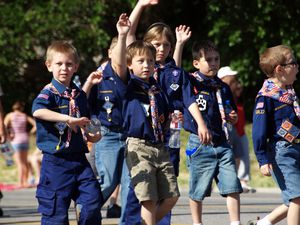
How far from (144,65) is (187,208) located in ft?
16.0

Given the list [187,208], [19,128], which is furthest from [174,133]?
[19,128]

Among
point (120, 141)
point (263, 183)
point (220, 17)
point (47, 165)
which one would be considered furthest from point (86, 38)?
point (47, 165)

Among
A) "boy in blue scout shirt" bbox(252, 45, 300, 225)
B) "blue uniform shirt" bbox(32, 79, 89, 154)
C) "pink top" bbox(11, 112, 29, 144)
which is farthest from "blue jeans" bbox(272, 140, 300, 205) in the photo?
"pink top" bbox(11, 112, 29, 144)

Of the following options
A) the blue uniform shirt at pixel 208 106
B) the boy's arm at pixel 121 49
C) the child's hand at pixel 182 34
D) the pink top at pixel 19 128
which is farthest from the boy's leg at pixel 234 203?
the pink top at pixel 19 128

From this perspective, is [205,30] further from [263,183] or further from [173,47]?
[173,47]

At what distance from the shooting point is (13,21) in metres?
25.0

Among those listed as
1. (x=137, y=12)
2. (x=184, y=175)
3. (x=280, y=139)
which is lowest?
(x=184, y=175)

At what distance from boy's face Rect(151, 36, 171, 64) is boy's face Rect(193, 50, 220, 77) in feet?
1.54

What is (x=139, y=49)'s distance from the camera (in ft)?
27.6

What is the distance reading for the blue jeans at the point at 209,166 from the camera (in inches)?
369

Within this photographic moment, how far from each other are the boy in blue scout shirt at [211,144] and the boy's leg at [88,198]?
168cm

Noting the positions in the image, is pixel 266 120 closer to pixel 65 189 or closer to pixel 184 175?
pixel 65 189

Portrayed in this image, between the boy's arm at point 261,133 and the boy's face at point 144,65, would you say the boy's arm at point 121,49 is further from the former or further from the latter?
the boy's arm at point 261,133

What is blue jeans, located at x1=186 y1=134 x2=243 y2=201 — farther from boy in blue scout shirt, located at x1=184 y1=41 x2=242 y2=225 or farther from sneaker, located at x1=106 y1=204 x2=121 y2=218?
A: sneaker, located at x1=106 y1=204 x2=121 y2=218
